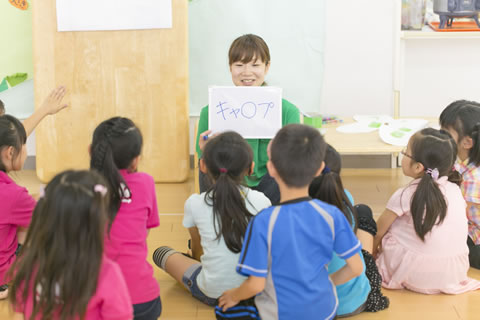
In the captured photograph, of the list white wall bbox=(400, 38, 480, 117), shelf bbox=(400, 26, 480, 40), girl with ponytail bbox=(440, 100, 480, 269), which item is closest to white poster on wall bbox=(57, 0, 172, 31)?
shelf bbox=(400, 26, 480, 40)

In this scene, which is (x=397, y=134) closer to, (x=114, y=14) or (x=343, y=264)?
(x=343, y=264)

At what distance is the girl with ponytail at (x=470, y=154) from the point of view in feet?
7.80

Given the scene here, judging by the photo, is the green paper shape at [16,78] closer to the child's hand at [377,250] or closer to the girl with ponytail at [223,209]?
the girl with ponytail at [223,209]

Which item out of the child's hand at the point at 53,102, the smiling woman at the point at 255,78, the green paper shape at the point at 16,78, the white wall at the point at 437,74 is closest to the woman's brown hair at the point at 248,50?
the smiling woman at the point at 255,78

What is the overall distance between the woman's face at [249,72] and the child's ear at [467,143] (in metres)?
0.87

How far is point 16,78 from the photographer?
373 centimetres

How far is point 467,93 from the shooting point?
3.82 m

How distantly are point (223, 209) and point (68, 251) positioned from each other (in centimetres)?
65

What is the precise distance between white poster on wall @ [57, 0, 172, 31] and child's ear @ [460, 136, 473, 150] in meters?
1.83

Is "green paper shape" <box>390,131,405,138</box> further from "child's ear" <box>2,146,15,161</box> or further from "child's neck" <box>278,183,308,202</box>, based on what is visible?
"child's ear" <box>2,146,15,161</box>

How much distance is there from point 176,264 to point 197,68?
1799mm

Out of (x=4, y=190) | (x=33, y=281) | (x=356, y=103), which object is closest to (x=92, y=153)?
(x=4, y=190)

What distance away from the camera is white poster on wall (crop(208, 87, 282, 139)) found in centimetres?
259

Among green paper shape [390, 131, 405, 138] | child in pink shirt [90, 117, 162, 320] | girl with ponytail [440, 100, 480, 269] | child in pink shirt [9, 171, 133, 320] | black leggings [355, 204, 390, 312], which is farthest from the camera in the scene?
green paper shape [390, 131, 405, 138]
